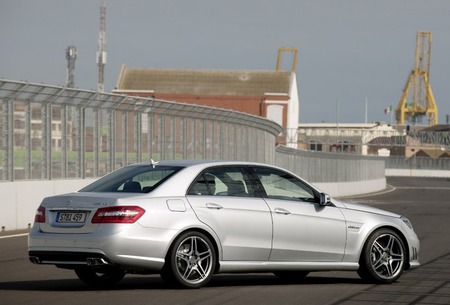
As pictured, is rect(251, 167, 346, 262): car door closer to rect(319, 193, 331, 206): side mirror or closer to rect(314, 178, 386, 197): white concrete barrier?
rect(319, 193, 331, 206): side mirror

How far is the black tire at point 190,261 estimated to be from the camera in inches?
485

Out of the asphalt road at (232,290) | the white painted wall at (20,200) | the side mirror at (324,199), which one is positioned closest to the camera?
the asphalt road at (232,290)

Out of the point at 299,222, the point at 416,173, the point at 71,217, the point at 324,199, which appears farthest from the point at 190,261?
the point at 416,173

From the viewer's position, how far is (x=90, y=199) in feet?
40.0

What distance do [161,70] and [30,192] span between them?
103601mm

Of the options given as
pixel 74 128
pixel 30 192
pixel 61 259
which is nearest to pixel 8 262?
pixel 61 259

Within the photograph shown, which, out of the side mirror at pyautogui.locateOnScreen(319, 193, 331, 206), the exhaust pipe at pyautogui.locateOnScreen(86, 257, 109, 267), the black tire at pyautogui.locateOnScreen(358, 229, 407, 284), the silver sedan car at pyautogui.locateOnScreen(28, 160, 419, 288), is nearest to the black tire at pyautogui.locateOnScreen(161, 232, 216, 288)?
the silver sedan car at pyautogui.locateOnScreen(28, 160, 419, 288)

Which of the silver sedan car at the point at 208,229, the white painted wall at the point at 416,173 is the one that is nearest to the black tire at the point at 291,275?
the silver sedan car at the point at 208,229

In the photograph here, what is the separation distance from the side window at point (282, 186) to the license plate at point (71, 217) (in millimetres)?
2161

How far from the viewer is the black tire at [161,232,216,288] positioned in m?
12.3

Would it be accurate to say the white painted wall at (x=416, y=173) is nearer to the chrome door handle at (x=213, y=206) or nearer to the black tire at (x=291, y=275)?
the black tire at (x=291, y=275)

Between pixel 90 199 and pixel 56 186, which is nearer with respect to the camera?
pixel 90 199

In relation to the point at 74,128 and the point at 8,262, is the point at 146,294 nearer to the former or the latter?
the point at 8,262

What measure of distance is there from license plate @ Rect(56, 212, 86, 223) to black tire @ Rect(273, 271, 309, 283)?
282cm
